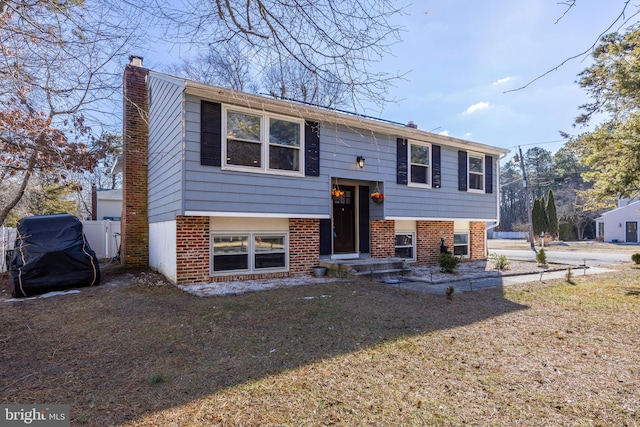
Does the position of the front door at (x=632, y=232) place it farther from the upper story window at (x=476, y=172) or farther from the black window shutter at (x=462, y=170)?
the black window shutter at (x=462, y=170)

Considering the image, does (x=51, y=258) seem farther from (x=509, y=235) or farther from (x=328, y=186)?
(x=509, y=235)

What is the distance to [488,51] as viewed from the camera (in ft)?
13.9

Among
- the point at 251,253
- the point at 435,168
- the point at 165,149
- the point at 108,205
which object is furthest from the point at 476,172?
the point at 108,205

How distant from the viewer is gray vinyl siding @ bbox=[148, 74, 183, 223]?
723 centimetres

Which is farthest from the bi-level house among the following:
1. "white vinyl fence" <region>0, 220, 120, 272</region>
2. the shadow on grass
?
"white vinyl fence" <region>0, 220, 120, 272</region>

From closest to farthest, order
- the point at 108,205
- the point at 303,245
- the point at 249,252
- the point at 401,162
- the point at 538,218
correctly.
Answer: the point at 249,252
the point at 303,245
the point at 401,162
the point at 108,205
the point at 538,218

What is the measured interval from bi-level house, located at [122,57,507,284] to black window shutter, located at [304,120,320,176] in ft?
0.09

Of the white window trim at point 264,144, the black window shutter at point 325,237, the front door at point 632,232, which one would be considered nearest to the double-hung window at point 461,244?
the black window shutter at point 325,237

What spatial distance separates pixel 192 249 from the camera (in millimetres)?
7441

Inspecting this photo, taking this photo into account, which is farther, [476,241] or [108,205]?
[108,205]

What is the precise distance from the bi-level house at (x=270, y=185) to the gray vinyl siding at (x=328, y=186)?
0.09ft

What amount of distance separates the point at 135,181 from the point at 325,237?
226 inches

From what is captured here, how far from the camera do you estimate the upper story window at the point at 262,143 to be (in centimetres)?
752

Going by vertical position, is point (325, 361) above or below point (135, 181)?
below
